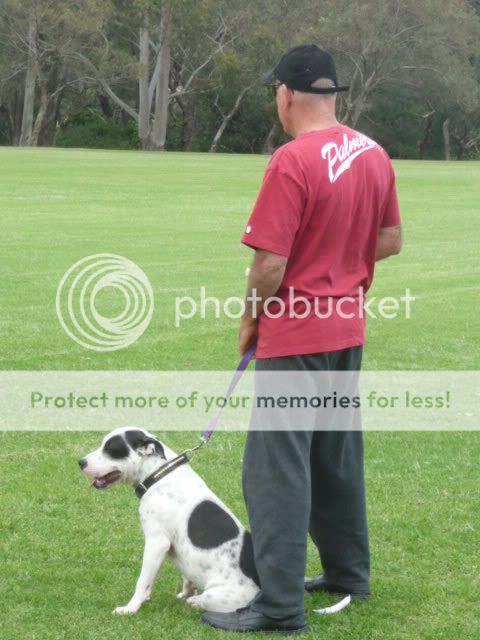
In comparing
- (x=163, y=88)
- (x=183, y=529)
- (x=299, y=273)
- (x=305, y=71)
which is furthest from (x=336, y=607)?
(x=163, y=88)

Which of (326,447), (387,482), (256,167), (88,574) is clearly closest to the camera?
(326,447)

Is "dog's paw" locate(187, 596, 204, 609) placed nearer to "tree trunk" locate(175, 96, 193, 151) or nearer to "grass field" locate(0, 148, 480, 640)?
"grass field" locate(0, 148, 480, 640)

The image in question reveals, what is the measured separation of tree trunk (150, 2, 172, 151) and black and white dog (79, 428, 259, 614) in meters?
61.6

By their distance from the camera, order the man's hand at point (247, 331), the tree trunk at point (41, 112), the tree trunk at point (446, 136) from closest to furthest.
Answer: the man's hand at point (247, 331)
the tree trunk at point (41, 112)
the tree trunk at point (446, 136)

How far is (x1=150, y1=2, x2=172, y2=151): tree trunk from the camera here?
64.8m

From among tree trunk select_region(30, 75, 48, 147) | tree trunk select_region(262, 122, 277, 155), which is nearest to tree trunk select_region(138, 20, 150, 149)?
tree trunk select_region(30, 75, 48, 147)

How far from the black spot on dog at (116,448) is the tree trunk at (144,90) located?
62202 mm

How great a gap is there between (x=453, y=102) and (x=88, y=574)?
2782 inches

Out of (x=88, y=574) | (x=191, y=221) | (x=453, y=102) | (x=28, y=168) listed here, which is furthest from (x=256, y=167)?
(x=88, y=574)

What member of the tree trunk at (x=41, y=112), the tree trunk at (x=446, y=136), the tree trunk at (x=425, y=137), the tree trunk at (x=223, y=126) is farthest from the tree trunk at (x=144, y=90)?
the tree trunk at (x=446, y=136)

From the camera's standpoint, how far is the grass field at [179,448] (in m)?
5.20

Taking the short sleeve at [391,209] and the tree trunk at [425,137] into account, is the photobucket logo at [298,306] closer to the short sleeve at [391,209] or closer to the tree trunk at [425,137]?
the short sleeve at [391,209]

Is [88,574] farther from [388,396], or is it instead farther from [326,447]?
[388,396]

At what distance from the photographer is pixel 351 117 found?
72125 mm
